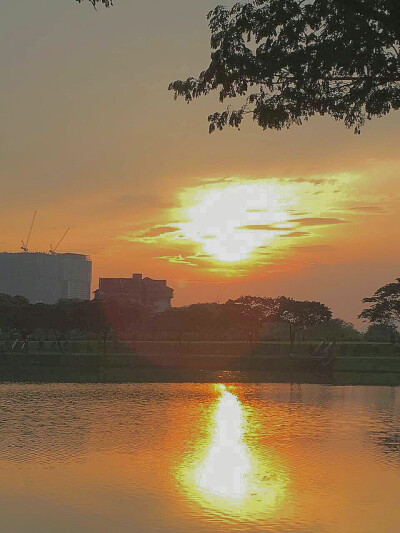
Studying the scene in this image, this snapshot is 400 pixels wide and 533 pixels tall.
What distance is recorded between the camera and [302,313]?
89125mm

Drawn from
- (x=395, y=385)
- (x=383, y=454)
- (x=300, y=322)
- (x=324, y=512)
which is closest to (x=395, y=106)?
(x=324, y=512)

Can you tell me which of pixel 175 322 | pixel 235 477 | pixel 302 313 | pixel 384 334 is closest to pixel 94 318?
pixel 175 322

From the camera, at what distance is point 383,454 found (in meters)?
24.8

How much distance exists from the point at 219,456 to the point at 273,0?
45.8 ft

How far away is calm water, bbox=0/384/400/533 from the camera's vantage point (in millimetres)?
16797

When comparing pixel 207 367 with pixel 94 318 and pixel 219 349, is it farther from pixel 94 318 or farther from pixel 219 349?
pixel 94 318

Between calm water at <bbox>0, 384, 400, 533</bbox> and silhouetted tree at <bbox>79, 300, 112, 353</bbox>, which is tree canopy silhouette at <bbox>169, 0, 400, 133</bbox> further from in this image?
→ silhouetted tree at <bbox>79, 300, 112, 353</bbox>

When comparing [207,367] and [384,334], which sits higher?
[384,334]

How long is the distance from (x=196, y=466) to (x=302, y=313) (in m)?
67.7

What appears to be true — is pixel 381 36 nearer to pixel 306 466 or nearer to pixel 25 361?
pixel 306 466

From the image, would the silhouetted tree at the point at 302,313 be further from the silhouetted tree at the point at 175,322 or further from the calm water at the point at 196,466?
the calm water at the point at 196,466

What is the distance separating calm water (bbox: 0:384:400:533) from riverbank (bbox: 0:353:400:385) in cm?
1718

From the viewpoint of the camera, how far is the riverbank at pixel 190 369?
56.4 metres

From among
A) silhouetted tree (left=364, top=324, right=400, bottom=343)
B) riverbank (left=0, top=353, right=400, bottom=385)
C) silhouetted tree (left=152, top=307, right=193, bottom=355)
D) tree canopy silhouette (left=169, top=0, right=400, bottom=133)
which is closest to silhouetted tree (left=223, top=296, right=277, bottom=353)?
silhouetted tree (left=152, top=307, right=193, bottom=355)
